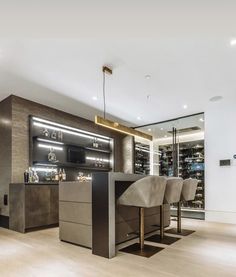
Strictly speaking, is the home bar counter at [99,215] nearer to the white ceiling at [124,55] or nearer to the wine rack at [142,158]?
the white ceiling at [124,55]

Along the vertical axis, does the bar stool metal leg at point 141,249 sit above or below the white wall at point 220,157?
below

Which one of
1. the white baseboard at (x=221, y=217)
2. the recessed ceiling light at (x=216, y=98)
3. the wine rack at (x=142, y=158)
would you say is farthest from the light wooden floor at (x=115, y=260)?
the wine rack at (x=142, y=158)

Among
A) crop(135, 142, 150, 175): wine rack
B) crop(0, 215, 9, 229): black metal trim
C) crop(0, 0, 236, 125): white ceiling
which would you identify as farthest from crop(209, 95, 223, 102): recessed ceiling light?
crop(0, 215, 9, 229): black metal trim

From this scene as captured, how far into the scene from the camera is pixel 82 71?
4.44m

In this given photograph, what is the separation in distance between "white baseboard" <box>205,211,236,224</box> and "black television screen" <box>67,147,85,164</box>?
12.2ft

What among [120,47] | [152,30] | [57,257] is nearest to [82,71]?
[120,47]

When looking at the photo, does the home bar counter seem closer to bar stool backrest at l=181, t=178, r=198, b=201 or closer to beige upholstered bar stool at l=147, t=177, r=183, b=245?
beige upholstered bar stool at l=147, t=177, r=183, b=245

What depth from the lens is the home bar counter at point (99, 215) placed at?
3.25 meters

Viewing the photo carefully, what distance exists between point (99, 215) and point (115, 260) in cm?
59

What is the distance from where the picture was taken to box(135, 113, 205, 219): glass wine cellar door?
683 cm

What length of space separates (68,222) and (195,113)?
15.4 ft

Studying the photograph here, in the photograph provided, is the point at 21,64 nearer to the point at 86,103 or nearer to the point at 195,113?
the point at 86,103

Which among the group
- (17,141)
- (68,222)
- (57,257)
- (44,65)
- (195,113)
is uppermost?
(44,65)

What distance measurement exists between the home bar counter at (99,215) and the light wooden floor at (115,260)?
0.58 feet
